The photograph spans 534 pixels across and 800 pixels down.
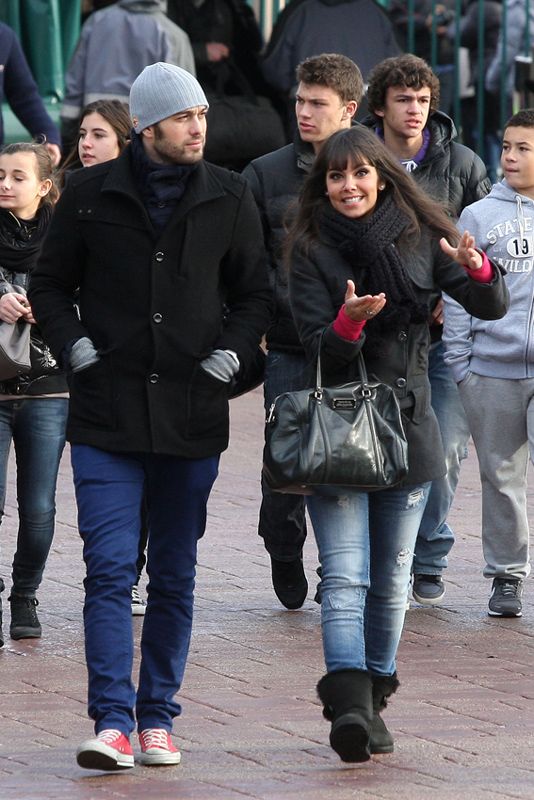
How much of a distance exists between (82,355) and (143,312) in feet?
0.68

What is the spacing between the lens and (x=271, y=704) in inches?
226

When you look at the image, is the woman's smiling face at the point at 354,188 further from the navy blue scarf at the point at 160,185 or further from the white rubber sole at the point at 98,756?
the white rubber sole at the point at 98,756

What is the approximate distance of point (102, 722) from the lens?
4.93 meters

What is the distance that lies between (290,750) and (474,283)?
1421 mm

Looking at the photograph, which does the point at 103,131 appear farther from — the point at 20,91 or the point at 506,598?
the point at 20,91

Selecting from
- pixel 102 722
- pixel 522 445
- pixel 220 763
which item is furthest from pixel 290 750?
pixel 522 445

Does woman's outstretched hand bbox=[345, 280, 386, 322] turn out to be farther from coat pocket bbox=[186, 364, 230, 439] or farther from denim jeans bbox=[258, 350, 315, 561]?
denim jeans bbox=[258, 350, 315, 561]

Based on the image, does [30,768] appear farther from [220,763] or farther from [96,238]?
[96,238]

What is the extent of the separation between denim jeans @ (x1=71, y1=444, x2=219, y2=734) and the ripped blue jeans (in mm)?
370

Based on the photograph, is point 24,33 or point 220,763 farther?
point 24,33

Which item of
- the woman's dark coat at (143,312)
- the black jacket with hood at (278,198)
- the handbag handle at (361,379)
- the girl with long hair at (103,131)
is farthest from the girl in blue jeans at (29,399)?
the handbag handle at (361,379)

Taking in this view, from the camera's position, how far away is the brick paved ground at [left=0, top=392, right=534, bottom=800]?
16.0 feet

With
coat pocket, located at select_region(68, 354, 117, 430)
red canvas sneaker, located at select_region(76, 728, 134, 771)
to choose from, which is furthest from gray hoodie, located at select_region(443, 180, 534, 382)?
red canvas sneaker, located at select_region(76, 728, 134, 771)

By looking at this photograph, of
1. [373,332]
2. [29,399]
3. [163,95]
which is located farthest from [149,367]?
[29,399]
